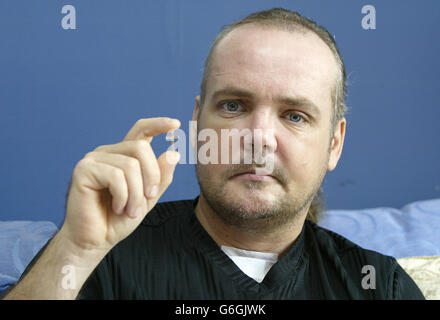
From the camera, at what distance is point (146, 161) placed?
2.30 ft

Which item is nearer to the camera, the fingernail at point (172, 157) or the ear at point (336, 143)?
the fingernail at point (172, 157)

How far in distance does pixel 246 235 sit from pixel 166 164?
1.12ft

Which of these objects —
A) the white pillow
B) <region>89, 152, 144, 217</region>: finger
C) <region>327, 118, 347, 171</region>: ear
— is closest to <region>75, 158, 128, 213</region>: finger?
<region>89, 152, 144, 217</region>: finger

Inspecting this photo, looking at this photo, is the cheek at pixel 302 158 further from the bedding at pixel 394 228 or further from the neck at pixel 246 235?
the bedding at pixel 394 228

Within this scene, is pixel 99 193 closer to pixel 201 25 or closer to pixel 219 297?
pixel 219 297

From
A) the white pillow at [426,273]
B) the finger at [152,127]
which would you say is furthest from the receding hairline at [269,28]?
the white pillow at [426,273]

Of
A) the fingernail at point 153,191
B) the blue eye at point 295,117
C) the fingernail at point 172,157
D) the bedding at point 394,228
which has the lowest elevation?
the bedding at point 394,228

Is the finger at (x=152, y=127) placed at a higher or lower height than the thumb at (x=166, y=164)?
higher

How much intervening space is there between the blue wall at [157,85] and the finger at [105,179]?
0.96 meters

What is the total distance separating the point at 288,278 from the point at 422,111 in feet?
4.30

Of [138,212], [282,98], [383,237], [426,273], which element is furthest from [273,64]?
[383,237]

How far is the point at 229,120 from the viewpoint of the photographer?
37.7 inches

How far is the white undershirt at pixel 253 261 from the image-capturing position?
0.98m
